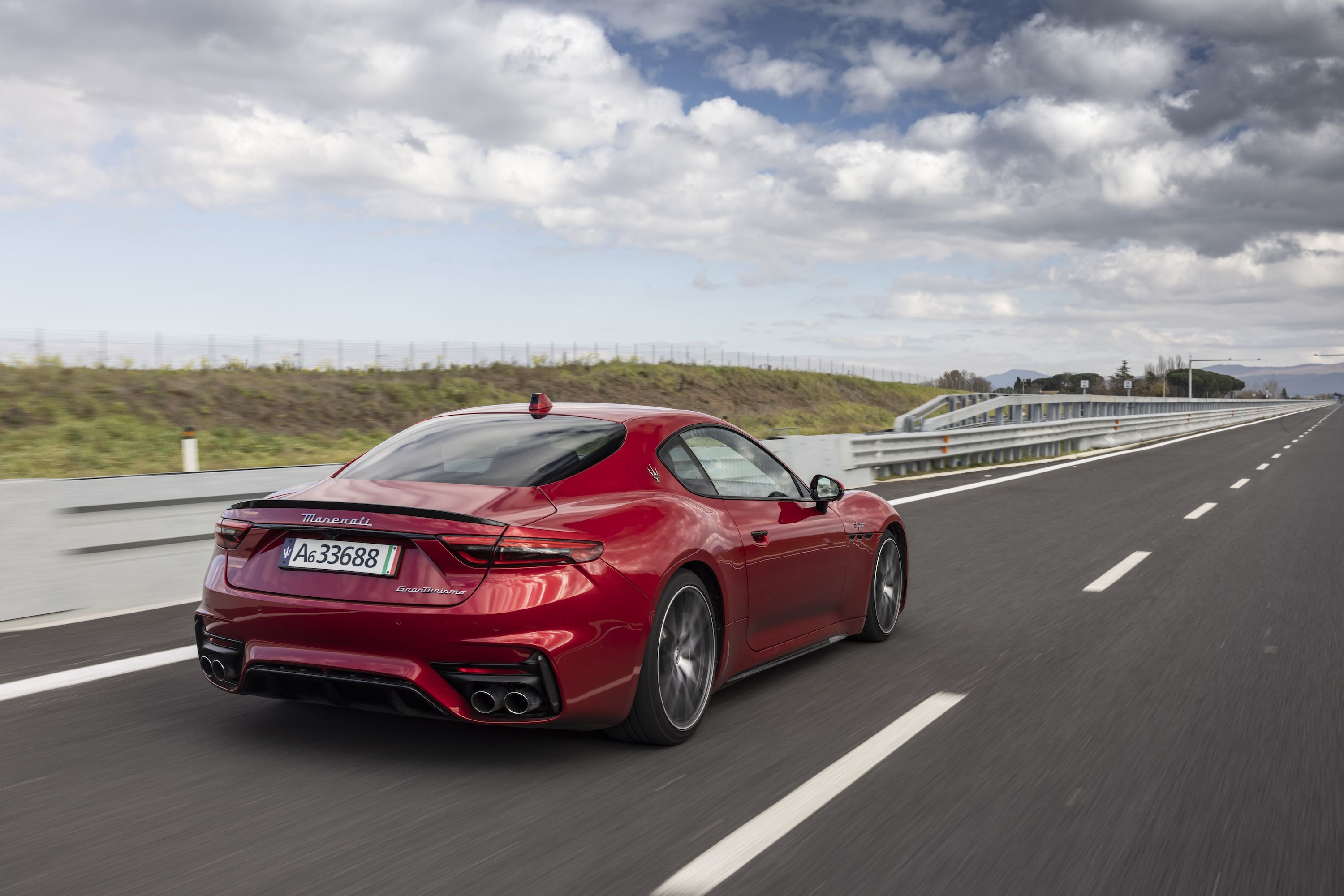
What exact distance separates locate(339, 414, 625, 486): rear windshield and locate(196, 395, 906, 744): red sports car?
1 cm

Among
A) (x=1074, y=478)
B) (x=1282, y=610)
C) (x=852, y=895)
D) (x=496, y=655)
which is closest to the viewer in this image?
(x=852, y=895)

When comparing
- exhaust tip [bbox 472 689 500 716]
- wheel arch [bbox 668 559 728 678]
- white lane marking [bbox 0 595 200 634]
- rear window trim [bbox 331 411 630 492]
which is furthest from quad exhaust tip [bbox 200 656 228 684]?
white lane marking [bbox 0 595 200 634]

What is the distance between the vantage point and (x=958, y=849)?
11.9 ft

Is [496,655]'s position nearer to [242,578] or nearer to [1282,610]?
[242,578]

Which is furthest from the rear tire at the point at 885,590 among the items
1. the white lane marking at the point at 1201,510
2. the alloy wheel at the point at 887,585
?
the white lane marking at the point at 1201,510

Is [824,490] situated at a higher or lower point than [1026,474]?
higher

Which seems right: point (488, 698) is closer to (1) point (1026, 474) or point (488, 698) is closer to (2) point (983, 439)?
(1) point (1026, 474)

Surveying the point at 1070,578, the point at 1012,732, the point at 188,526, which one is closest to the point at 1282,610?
the point at 1070,578

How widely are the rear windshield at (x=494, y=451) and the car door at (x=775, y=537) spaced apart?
58cm

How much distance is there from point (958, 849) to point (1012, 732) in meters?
1.47

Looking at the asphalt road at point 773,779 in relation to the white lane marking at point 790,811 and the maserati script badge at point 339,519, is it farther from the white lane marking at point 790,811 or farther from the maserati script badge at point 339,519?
the maserati script badge at point 339,519

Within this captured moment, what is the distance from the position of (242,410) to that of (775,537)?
30.7 m

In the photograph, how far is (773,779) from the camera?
434 cm

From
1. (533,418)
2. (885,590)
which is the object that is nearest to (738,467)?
(533,418)
